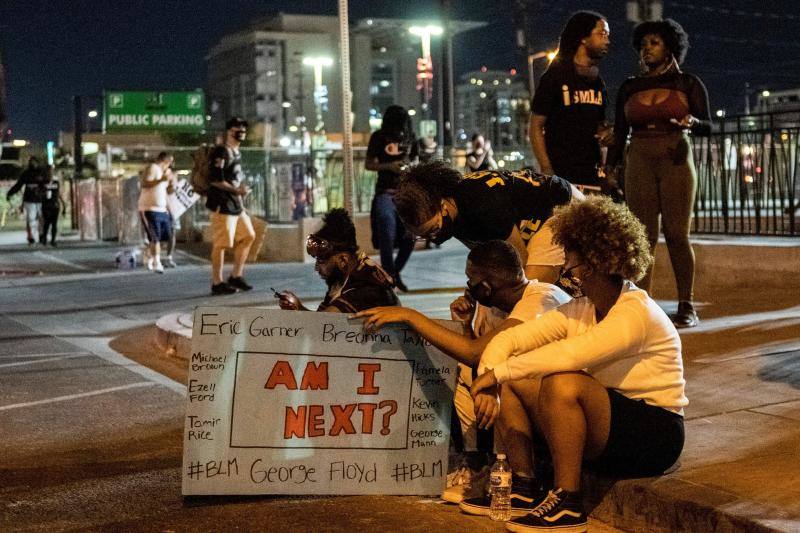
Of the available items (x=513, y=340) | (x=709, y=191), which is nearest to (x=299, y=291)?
(x=709, y=191)

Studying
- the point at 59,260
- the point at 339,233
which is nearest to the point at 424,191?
the point at 339,233

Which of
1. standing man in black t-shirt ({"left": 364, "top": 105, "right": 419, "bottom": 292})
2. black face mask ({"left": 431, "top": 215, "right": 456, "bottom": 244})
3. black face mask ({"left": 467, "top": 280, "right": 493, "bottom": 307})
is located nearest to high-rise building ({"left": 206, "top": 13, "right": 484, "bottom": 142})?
standing man in black t-shirt ({"left": 364, "top": 105, "right": 419, "bottom": 292})

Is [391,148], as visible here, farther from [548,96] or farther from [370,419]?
[370,419]

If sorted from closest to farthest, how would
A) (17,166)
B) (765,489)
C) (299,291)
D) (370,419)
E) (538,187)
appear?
(765,489), (370,419), (538,187), (299,291), (17,166)

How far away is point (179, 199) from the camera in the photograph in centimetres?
1748

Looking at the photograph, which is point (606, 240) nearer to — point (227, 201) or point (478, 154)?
point (227, 201)

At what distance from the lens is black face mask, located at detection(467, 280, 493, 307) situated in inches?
180

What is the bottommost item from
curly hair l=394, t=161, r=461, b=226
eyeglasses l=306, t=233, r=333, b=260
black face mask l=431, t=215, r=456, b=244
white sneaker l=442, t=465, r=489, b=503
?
white sneaker l=442, t=465, r=489, b=503

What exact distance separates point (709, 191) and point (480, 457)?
283 inches

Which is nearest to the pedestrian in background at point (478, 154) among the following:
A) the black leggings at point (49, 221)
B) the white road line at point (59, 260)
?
the white road line at point (59, 260)

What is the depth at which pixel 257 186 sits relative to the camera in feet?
62.4

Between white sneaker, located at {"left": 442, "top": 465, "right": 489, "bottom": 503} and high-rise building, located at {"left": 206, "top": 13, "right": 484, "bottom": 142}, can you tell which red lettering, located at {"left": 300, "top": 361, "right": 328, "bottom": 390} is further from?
high-rise building, located at {"left": 206, "top": 13, "right": 484, "bottom": 142}

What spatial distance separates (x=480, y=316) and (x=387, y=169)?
6106mm

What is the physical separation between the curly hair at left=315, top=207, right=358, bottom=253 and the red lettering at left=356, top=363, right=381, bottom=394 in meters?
0.88
